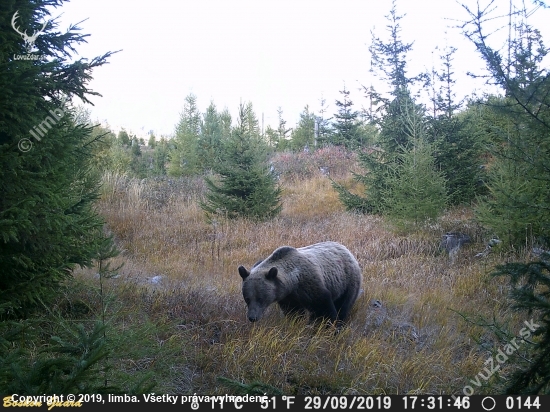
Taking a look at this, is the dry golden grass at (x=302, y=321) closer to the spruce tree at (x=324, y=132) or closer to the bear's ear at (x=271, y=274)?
the bear's ear at (x=271, y=274)

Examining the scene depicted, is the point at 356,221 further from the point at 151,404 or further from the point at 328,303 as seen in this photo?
the point at 151,404

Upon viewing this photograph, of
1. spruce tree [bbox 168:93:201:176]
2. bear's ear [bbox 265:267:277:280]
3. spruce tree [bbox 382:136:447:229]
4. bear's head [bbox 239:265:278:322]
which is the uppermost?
spruce tree [bbox 168:93:201:176]

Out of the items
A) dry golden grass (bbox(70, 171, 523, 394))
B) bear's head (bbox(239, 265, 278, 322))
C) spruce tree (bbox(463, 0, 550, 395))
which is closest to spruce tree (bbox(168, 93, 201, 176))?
dry golden grass (bbox(70, 171, 523, 394))

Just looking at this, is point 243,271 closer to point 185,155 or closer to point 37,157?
point 37,157

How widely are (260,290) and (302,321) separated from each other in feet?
2.42

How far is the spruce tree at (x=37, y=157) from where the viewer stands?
429cm

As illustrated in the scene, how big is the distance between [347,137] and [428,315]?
18.1m

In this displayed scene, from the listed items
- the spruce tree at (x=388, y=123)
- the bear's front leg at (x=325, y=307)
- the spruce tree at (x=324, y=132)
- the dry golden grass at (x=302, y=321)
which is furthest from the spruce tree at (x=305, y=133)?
the bear's front leg at (x=325, y=307)

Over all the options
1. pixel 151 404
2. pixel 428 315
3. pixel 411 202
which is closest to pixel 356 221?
pixel 411 202

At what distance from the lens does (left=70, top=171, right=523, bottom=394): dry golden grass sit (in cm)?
428

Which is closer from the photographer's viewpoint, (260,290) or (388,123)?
(260,290)

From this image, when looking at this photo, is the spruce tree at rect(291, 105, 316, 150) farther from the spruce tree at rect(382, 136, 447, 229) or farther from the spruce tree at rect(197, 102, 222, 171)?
the spruce tree at rect(382, 136, 447, 229)

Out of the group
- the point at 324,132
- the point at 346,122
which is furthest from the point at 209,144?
the point at 346,122

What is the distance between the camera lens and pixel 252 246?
32.5ft
